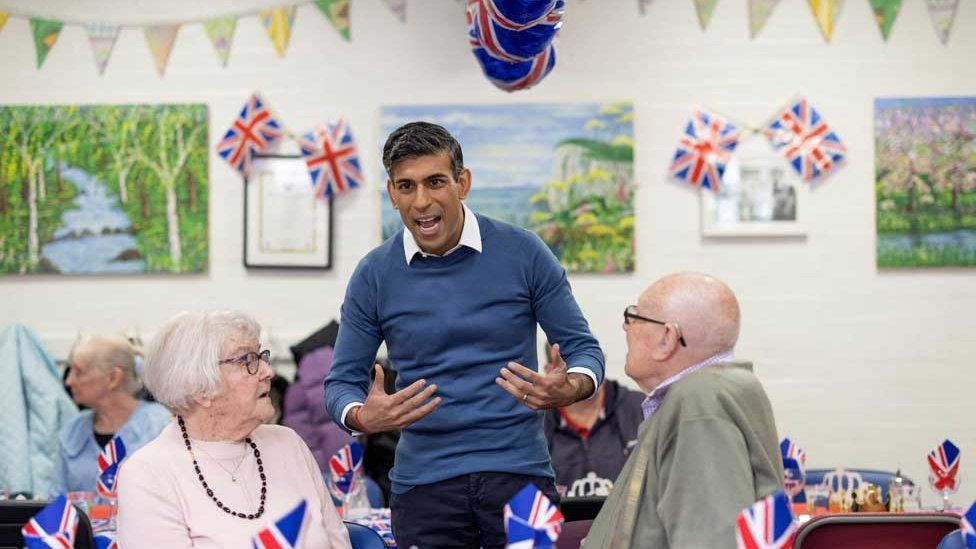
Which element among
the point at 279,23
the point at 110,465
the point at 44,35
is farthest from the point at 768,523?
the point at 44,35

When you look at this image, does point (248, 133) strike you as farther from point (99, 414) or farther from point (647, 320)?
point (647, 320)

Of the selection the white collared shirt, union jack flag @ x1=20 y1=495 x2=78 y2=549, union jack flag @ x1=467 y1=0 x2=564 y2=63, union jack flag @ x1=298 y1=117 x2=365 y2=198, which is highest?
union jack flag @ x1=467 y1=0 x2=564 y2=63

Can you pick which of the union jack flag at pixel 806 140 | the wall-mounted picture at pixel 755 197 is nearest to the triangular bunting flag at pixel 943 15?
the union jack flag at pixel 806 140

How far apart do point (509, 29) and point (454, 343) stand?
1136mm

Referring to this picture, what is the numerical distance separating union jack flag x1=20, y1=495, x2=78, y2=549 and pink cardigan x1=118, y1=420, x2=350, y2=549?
0.50m

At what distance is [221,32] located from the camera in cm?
561

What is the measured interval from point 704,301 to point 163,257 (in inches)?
145

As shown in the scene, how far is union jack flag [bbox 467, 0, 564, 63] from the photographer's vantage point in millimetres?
3395

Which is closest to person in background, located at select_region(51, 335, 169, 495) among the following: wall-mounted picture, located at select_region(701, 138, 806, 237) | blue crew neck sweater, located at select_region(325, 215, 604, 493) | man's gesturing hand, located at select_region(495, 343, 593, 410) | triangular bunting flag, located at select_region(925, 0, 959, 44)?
blue crew neck sweater, located at select_region(325, 215, 604, 493)

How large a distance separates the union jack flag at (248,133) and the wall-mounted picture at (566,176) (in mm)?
767

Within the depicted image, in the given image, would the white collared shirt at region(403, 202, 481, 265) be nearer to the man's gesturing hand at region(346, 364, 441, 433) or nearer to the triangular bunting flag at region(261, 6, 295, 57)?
the man's gesturing hand at region(346, 364, 441, 433)

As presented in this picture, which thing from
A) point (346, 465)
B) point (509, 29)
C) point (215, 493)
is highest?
point (509, 29)

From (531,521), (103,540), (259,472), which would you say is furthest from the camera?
(103,540)

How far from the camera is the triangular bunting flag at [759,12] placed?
17.9 feet
